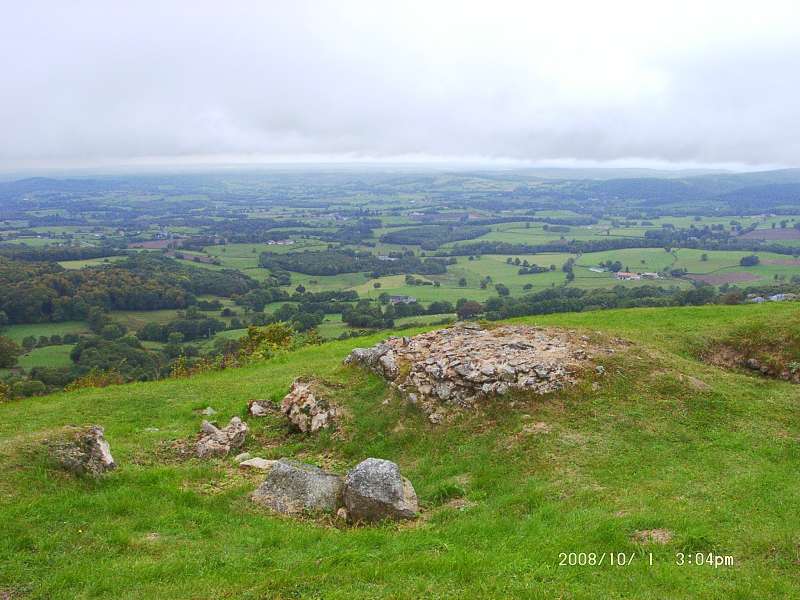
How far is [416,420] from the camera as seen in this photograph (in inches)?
736

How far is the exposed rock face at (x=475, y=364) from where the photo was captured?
18.9 meters

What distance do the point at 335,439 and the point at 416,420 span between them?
305 centimetres

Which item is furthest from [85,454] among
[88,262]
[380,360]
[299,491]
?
[88,262]

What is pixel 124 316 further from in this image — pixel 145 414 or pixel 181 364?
pixel 145 414

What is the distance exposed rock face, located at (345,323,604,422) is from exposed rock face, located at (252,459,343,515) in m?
5.39

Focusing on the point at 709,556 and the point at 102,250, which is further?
the point at 102,250

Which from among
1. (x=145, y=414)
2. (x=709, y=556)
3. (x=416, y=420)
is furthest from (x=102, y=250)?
(x=709, y=556)

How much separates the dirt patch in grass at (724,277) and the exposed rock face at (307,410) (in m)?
105

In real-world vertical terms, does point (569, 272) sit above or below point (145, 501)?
below

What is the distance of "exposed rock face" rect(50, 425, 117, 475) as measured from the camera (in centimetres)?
1403
